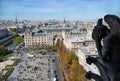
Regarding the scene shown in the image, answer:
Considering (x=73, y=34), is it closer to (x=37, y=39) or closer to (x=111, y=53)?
(x=37, y=39)

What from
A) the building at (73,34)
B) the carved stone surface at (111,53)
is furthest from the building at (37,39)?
the carved stone surface at (111,53)

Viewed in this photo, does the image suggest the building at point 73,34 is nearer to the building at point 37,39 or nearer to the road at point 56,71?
the building at point 37,39

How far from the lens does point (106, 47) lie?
320cm

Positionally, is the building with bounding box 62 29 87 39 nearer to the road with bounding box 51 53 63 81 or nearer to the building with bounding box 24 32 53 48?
the building with bounding box 24 32 53 48

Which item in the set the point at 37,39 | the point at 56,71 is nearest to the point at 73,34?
the point at 37,39

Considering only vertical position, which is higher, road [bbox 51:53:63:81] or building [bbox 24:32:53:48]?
road [bbox 51:53:63:81]

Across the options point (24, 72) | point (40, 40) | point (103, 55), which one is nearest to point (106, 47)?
point (103, 55)

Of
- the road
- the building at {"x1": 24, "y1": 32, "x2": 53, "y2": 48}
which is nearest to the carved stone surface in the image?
the road

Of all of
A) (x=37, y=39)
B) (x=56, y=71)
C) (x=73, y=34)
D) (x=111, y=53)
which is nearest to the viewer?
(x=111, y=53)

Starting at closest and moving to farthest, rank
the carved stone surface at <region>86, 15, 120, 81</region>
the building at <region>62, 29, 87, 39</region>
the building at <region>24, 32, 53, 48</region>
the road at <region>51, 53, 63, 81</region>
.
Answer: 1. the carved stone surface at <region>86, 15, 120, 81</region>
2. the road at <region>51, 53, 63, 81</region>
3. the building at <region>62, 29, 87, 39</region>
4. the building at <region>24, 32, 53, 48</region>

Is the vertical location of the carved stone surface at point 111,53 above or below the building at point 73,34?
above

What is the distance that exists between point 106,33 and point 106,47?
0.92 ft

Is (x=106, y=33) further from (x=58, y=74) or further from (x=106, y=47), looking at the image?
(x=58, y=74)

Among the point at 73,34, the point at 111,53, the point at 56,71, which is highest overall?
the point at 111,53
